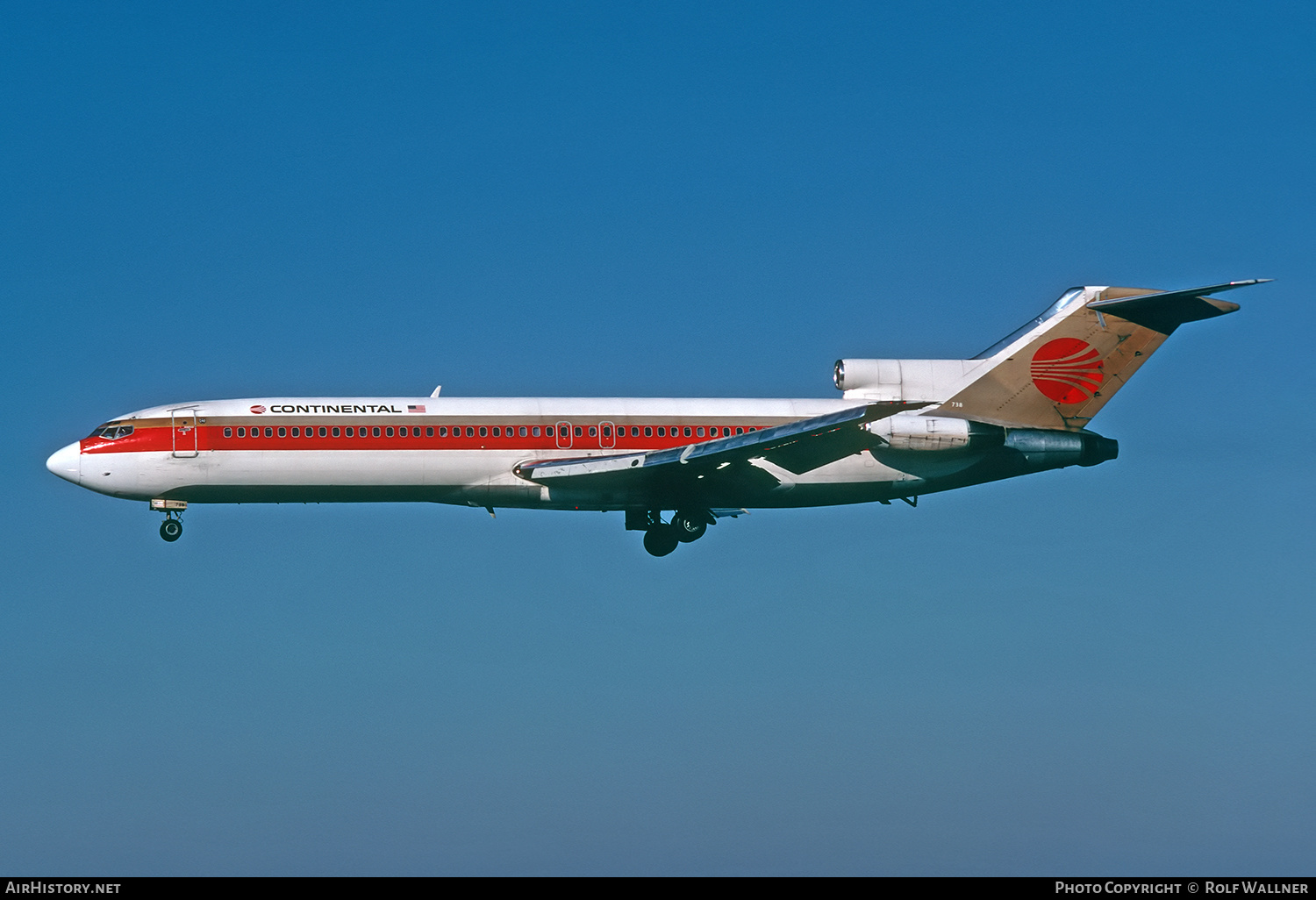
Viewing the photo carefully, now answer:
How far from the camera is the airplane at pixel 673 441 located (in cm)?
5256

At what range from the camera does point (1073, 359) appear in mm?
56594

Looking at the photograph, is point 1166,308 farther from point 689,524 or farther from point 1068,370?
point 689,524

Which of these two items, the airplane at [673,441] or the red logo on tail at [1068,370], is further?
the red logo on tail at [1068,370]

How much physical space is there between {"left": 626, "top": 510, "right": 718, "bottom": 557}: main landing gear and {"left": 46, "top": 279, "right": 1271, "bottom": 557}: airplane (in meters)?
0.05

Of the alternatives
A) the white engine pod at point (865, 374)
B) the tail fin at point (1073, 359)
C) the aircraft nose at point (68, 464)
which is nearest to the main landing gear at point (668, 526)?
the white engine pod at point (865, 374)

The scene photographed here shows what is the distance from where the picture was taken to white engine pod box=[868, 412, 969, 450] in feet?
177

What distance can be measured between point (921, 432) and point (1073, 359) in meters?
6.40

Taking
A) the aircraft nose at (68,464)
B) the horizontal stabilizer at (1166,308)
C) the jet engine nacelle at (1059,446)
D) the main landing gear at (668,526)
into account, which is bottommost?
the main landing gear at (668,526)

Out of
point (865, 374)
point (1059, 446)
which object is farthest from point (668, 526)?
point (1059, 446)

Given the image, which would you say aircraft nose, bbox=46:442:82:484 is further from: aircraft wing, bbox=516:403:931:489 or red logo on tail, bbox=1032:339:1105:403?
red logo on tail, bbox=1032:339:1105:403

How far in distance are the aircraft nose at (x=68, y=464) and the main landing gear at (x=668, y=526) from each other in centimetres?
1742

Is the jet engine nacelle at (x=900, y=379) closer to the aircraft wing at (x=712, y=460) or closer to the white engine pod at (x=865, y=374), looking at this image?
the white engine pod at (x=865, y=374)

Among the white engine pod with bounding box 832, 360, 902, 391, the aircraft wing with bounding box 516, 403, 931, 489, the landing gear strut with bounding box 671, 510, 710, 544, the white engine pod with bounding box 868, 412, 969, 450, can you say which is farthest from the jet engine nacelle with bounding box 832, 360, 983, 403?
the landing gear strut with bounding box 671, 510, 710, 544
